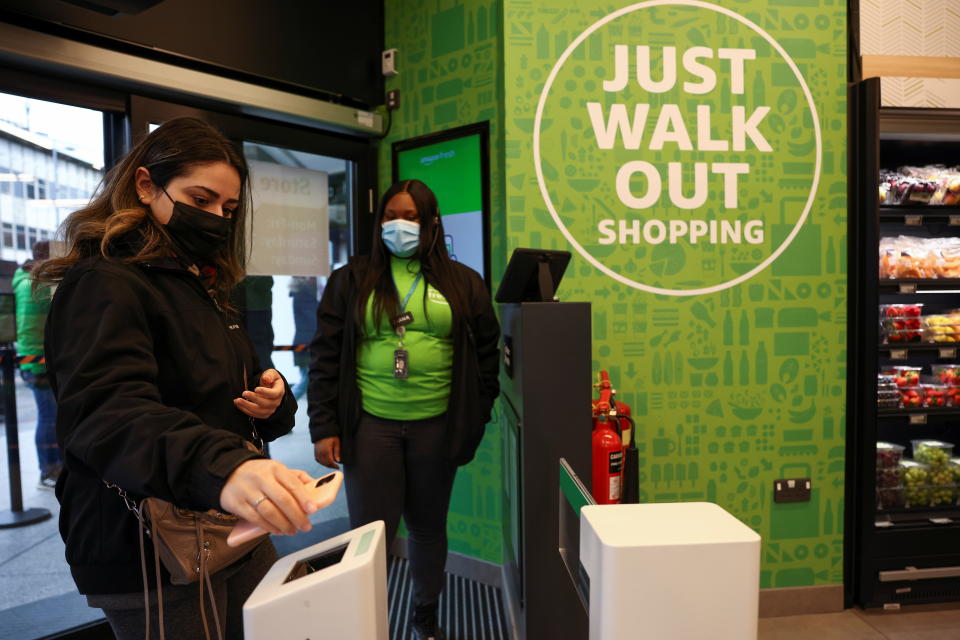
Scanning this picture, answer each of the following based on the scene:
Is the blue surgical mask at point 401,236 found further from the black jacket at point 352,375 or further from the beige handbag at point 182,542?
the beige handbag at point 182,542

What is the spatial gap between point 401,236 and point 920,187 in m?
2.57

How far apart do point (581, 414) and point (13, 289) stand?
7.83 feet

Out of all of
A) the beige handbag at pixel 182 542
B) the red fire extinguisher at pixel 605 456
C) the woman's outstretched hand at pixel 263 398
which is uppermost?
the woman's outstretched hand at pixel 263 398

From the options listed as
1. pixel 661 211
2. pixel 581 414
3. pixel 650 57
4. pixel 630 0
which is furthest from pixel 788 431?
pixel 630 0

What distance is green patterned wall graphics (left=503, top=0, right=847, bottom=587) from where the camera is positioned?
109 inches

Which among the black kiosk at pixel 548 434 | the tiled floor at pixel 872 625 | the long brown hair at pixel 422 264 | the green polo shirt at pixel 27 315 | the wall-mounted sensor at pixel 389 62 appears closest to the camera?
the black kiosk at pixel 548 434

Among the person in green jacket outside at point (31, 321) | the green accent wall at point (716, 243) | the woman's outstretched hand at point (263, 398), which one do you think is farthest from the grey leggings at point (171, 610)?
the green accent wall at point (716, 243)

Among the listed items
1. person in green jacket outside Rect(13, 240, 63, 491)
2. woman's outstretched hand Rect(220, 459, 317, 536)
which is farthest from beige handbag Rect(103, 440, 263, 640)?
person in green jacket outside Rect(13, 240, 63, 491)

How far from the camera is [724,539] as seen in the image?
723 mm

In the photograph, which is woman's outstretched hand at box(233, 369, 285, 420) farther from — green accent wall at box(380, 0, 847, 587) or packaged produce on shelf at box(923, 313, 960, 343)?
packaged produce on shelf at box(923, 313, 960, 343)

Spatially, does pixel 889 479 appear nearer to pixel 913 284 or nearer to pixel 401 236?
pixel 913 284

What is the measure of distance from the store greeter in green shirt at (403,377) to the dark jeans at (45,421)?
132 cm

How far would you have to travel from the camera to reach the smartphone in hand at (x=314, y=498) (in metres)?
0.76

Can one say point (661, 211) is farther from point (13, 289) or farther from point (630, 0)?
point (13, 289)
